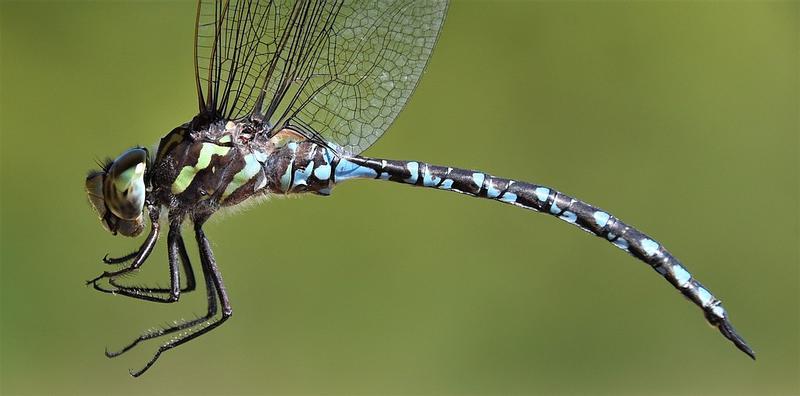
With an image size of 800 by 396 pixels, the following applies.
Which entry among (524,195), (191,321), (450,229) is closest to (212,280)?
(191,321)

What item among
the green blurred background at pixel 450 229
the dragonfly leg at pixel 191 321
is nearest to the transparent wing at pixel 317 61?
the dragonfly leg at pixel 191 321

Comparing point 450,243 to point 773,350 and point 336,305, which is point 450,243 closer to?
point 336,305

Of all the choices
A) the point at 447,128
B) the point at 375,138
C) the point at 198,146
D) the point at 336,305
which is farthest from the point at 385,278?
the point at 198,146

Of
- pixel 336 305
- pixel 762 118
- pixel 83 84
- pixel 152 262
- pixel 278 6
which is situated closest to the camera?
pixel 278 6

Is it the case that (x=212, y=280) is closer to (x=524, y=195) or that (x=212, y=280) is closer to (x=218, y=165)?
(x=218, y=165)

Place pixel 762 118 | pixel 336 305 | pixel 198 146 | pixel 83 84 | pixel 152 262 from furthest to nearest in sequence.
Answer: pixel 762 118, pixel 83 84, pixel 336 305, pixel 152 262, pixel 198 146

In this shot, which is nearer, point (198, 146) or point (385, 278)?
point (198, 146)

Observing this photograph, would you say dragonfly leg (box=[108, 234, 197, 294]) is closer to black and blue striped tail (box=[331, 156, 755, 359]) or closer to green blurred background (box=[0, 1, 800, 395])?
black and blue striped tail (box=[331, 156, 755, 359])
